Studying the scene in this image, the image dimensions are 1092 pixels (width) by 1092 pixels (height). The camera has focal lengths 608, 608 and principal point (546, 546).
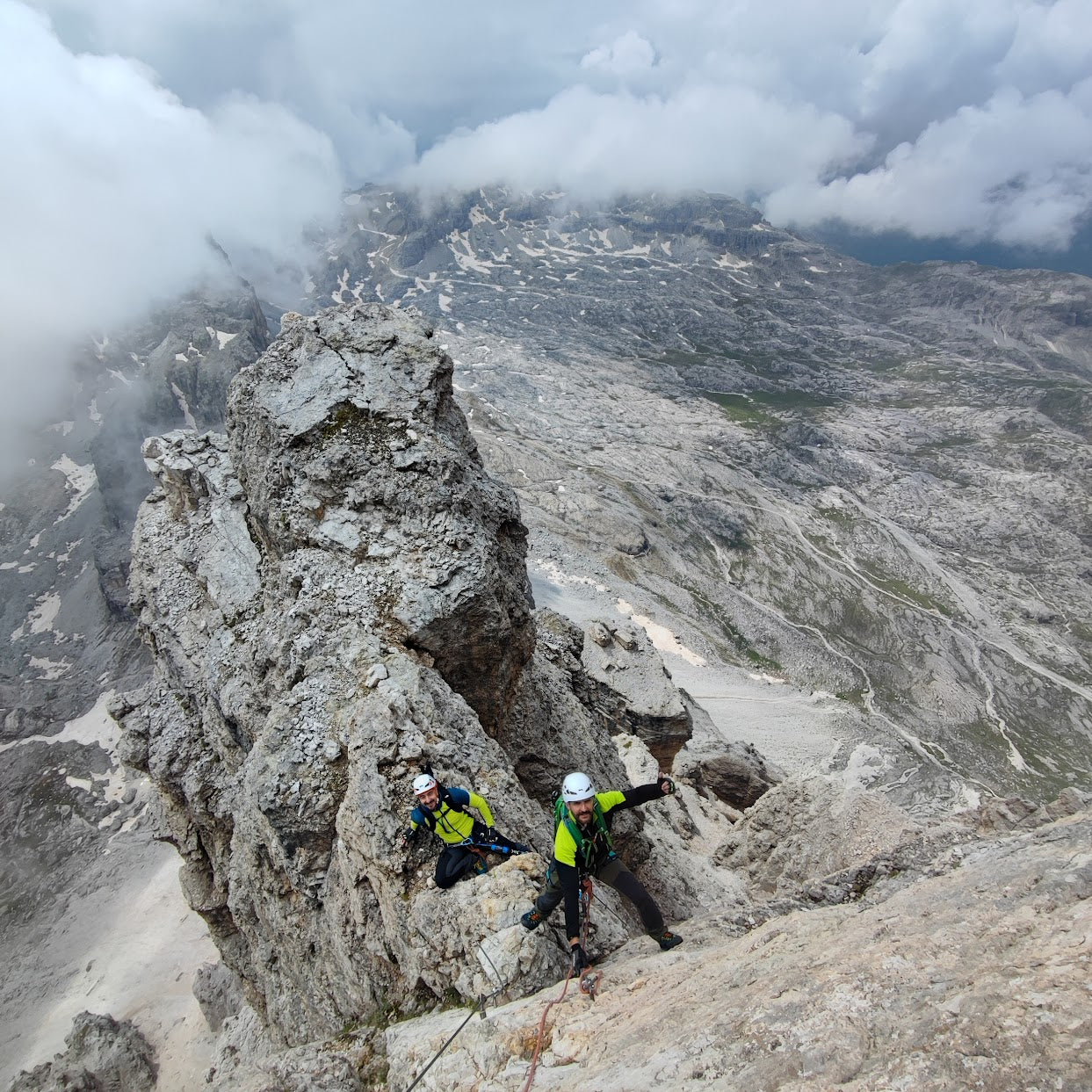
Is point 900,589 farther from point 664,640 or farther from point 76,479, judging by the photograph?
point 76,479

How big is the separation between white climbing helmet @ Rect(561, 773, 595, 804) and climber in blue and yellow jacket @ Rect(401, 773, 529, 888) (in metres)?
2.43

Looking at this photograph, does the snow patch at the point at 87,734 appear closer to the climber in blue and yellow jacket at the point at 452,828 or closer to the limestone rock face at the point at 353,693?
the limestone rock face at the point at 353,693

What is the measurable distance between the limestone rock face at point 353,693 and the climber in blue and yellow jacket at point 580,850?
0.77 m

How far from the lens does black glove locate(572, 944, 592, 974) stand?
9.16 m

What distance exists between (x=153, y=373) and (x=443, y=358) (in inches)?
8375

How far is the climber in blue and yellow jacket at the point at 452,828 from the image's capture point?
1030 cm

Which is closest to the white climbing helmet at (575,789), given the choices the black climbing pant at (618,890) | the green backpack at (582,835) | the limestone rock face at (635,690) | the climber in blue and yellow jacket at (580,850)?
the climber in blue and yellow jacket at (580,850)

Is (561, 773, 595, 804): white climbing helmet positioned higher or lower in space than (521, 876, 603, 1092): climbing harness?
higher

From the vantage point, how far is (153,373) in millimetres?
188875

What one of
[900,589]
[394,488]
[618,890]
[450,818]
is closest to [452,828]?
[450,818]

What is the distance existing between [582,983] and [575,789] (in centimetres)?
271

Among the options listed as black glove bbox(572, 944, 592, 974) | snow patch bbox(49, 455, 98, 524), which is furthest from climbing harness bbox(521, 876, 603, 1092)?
snow patch bbox(49, 455, 98, 524)

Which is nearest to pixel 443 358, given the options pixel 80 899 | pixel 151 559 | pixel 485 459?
pixel 151 559

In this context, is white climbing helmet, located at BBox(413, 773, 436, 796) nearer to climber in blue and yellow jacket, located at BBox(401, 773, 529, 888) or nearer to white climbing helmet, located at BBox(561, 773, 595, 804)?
climber in blue and yellow jacket, located at BBox(401, 773, 529, 888)
